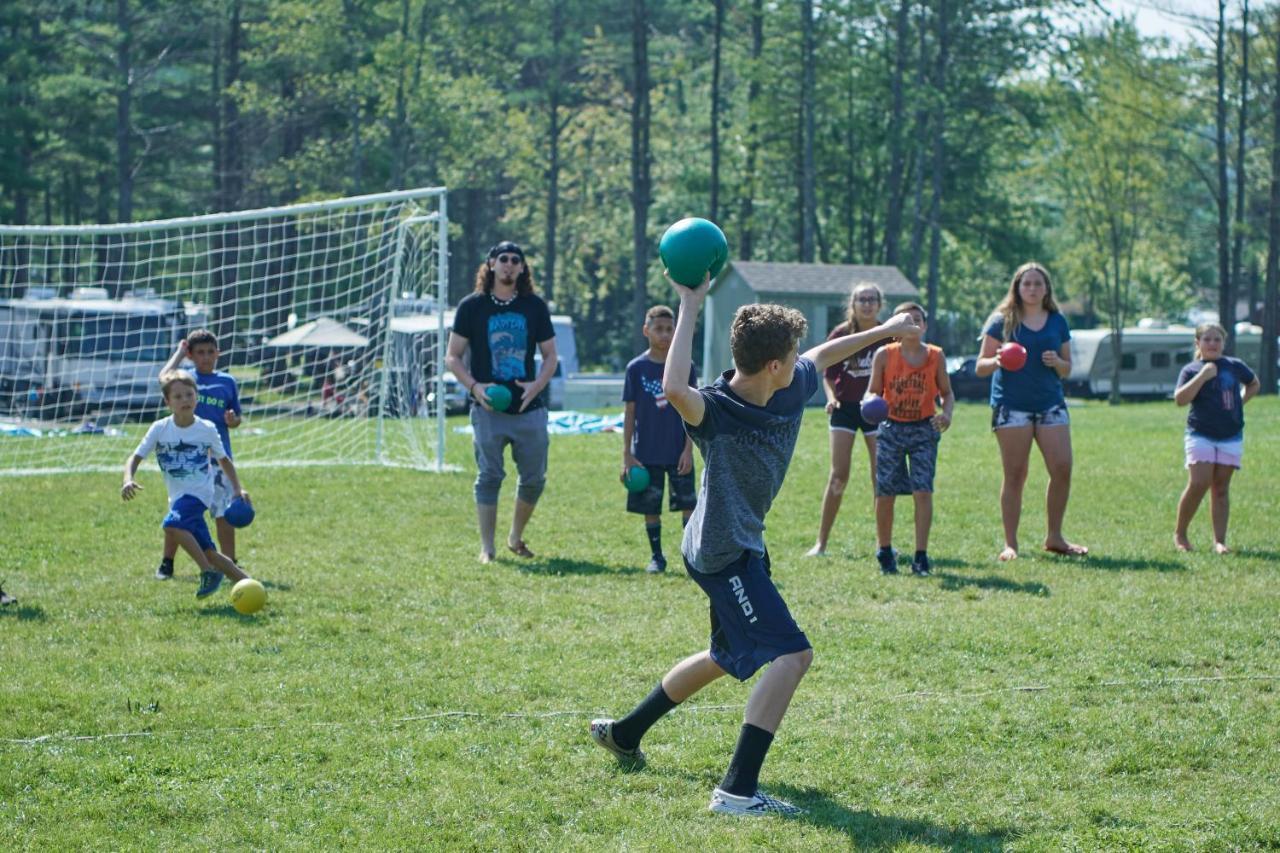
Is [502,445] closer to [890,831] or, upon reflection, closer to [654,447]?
[654,447]

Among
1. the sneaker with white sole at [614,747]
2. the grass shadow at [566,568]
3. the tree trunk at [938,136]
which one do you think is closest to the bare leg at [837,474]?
the grass shadow at [566,568]

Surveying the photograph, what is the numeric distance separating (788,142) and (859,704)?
142 ft

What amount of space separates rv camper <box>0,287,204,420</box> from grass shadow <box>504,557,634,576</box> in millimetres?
15838

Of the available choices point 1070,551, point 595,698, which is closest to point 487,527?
point 595,698

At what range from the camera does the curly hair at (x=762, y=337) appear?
484 cm

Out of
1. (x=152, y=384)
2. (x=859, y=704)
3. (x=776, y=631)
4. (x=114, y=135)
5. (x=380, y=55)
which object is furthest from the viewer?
(x=114, y=135)

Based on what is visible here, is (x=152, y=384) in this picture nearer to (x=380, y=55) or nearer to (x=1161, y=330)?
(x=380, y=55)

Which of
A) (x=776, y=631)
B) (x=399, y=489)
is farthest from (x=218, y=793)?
(x=399, y=489)

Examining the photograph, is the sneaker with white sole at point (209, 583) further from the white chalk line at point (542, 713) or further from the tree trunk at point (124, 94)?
the tree trunk at point (124, 94)

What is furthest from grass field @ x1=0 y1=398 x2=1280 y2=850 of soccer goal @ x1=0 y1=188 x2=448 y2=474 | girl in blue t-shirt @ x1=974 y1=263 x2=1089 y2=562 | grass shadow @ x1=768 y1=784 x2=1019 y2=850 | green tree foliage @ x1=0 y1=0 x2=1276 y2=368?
green tree foliage @ x1=0 y1=0 x2=1276 y2=368

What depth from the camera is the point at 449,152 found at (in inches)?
1810

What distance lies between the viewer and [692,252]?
489 centimetres

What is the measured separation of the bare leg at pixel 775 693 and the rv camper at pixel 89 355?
21.0 m

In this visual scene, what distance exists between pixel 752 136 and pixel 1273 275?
1685 centimetres
